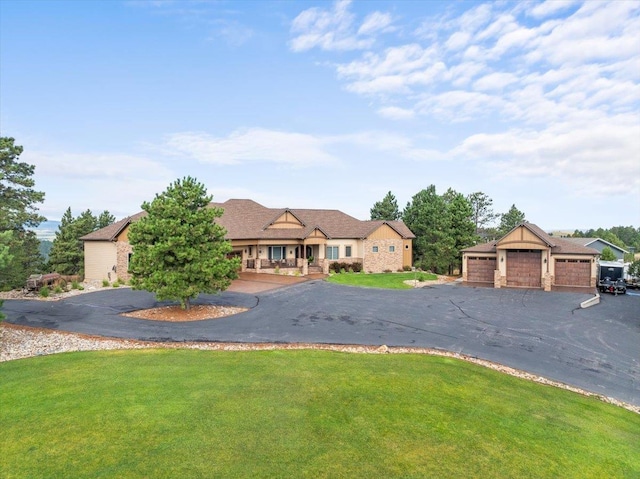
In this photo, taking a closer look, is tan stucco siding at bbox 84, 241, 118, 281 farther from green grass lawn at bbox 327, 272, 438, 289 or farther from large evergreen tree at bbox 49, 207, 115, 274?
green grass lawn at bbox 327, 272, 438, 289

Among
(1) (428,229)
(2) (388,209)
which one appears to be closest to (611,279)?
(1) (428,229)

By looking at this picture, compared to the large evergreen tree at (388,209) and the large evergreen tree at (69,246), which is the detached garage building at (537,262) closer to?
the large evergreen tree at (388,209)

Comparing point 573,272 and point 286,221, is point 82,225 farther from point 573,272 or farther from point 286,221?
point 573,272

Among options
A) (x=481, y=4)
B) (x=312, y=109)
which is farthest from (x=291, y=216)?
(x=481, y=4)

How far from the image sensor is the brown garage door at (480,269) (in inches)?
1145

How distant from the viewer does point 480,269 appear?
96.5 ft

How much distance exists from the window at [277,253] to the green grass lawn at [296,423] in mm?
24801

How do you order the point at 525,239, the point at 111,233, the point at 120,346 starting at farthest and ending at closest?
1. the point at 111,233
2. the point at 525,239
3. the point at 120,346

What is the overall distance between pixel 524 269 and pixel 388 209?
24.7 metres

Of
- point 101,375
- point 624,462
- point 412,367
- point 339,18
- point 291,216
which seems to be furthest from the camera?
point 291,216

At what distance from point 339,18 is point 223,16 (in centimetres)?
680

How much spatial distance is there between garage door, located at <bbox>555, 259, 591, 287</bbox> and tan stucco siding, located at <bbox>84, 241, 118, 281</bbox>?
3424 centimetres

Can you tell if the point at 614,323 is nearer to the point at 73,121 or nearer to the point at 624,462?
the point at 624,462

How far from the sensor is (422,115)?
29.2m
